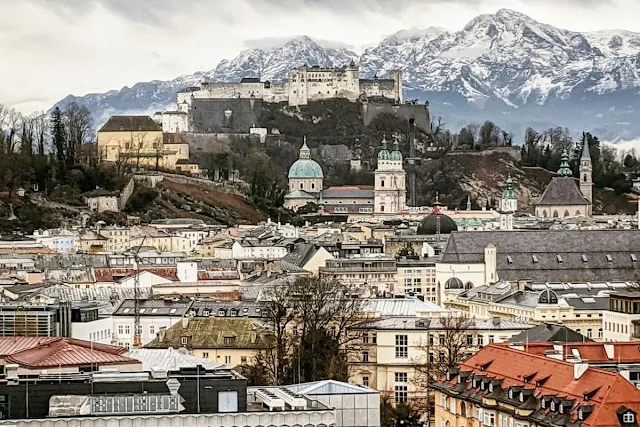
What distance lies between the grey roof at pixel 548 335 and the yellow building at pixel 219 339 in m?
10.7

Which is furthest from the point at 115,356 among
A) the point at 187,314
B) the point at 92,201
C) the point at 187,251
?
the point at 92,201

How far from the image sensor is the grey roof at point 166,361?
52469 mm

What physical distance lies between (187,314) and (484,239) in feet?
120

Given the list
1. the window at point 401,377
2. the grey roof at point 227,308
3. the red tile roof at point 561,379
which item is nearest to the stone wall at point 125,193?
the grey roof at point 227,308

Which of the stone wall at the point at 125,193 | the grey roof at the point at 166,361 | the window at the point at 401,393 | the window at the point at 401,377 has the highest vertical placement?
the stone wall at the point at 125,193

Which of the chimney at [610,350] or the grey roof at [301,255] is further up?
Result: the grey roof at [301,255]

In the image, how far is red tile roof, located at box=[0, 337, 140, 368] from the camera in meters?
52.1

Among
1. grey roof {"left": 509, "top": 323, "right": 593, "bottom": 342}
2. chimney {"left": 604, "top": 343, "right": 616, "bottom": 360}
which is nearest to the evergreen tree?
grey roof {"left": 509, "top": 323, "right": 593, "bottom": 342}

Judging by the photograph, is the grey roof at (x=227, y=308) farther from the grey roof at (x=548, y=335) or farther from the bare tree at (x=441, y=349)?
the grey roof at (x=548, y=335)

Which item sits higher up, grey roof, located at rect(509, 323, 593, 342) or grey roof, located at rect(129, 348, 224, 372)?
grey roof, located at rect(129, 348, 224, 372)

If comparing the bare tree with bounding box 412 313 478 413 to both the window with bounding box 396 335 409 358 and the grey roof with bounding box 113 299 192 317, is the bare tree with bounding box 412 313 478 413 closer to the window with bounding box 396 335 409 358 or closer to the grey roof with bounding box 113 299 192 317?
the window with bounding box 396 335 409 358

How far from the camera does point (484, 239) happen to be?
121 m

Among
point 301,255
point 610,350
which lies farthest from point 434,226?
point 610,350

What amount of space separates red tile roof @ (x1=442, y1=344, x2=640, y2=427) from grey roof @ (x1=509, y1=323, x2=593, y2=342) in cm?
848
